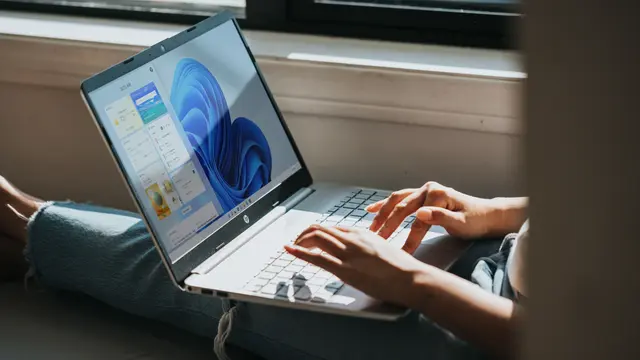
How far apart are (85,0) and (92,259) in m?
0.60

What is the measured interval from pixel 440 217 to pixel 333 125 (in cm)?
34

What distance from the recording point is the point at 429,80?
128cm

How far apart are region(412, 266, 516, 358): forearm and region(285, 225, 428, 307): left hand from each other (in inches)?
0.6

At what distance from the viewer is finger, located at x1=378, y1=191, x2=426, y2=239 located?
1086mm

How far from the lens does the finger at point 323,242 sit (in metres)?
0.96

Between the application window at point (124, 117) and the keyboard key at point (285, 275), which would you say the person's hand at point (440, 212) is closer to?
the keyboard key at point (285, 275)

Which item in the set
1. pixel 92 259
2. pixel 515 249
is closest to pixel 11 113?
pixel 92 259

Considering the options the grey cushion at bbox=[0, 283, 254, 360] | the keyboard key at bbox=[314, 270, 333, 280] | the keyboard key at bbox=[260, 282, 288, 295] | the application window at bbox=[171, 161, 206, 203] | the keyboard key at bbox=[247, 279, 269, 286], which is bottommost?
the grey cushion at bbox=[0, 283, 254, 360]

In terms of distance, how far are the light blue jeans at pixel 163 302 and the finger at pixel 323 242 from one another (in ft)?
0.34

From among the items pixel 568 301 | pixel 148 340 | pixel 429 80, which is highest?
pixel 568 301

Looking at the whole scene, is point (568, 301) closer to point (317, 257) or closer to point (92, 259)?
point (317, 257)

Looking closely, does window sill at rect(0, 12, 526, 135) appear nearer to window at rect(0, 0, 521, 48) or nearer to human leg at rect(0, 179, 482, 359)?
window at rect(0, 0, 521, 48)

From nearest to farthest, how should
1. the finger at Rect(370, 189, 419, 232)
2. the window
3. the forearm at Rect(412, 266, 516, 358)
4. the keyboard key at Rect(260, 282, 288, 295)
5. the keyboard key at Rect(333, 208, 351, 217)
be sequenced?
1. the forearm at Rect(412, 266, 516, 358)
2. the keyboard key at Rect(260, 282, 288, 295)
3. the finger at Rect(370, 189, 419, 232)
4. the keyboard key at Rect(333, 208, 351, 217)
5. the window

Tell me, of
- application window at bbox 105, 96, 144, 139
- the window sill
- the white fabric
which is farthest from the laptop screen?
the white fabric
